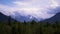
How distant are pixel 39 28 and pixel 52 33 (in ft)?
4.97

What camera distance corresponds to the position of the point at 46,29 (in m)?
21.7

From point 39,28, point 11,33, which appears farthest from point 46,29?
point 11,33

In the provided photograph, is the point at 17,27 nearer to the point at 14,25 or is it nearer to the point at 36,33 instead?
the point at 14,25

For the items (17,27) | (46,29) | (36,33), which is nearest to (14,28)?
(17,27)

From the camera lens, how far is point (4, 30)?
19125 millimetres

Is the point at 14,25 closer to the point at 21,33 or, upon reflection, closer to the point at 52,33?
the point at 21,33

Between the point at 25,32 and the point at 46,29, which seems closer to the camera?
the point at 25,32

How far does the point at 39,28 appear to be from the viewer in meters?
21.5

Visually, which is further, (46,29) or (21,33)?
(46,29)

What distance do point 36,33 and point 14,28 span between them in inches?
84.5

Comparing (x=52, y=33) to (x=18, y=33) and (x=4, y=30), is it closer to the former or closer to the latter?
(x=18, y=33)

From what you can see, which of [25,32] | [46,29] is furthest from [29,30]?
[46,29]

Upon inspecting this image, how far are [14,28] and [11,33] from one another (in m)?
0.96

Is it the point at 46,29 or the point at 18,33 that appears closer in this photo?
the point at 18,33
